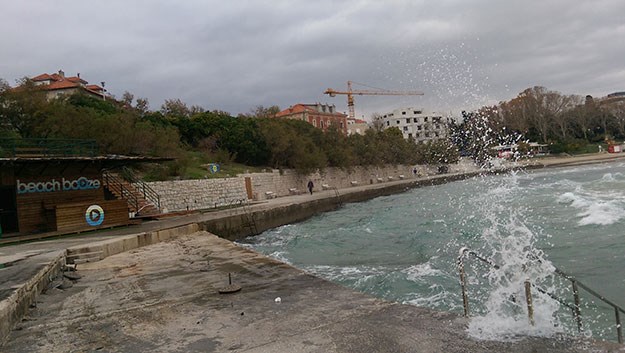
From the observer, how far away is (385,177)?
204ft

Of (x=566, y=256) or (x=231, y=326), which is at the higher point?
(x=231, y=326)

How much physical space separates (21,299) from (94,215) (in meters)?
11.9

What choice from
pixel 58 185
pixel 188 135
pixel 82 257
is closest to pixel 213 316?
pixel 82 257

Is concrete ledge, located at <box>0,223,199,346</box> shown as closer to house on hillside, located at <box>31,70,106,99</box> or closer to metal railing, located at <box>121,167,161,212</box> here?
metal railing, located at <box>121,167,161,212</box>

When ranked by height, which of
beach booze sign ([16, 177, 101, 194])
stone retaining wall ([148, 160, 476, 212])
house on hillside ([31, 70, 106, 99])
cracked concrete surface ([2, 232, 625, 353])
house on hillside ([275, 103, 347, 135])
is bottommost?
cracked concrete surface ([2, 232, 625, 353])

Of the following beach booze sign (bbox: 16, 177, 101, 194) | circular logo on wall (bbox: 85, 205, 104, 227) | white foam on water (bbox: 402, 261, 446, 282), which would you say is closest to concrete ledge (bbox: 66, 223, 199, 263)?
circular logo on wall (bbox: 85, 205, 104, 227)

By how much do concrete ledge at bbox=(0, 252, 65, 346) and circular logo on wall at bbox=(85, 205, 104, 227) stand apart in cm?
854

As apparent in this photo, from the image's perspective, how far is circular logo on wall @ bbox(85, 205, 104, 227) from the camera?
59.5 ft

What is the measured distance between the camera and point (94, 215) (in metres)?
18.3

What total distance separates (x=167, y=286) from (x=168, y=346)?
341 centimetres

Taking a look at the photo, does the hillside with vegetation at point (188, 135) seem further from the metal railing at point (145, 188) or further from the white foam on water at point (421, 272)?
the white foam on water at point (421, 272)

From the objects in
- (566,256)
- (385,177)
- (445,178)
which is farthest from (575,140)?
(566,256)

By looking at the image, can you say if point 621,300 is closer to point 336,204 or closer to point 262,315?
point 262,315

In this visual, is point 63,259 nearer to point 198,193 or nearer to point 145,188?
point 145,188
